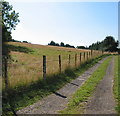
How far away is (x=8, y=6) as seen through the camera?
26.3 metres

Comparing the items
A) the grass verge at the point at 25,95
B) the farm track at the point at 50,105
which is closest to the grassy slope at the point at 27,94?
the grass verge at the point at 25,95

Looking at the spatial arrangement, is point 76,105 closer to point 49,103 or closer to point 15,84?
point 49,103

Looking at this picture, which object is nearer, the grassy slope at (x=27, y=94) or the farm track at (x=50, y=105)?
the farm track at (x=50, y=105)

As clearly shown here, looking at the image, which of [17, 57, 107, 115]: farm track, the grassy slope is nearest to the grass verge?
the grassy slope

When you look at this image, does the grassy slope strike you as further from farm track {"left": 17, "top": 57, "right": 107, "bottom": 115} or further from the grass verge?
farm track {"left": 17, "top": 57, "right": 107, "bottom": 115}

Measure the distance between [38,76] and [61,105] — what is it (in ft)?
11.1

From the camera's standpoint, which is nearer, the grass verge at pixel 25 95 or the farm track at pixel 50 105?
the farm track at pixel 50 105

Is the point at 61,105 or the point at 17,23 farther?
the point at 17,23

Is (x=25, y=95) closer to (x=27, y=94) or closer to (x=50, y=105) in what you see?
(x=27, y=94)

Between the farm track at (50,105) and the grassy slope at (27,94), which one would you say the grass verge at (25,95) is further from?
the farm track at (50,105)

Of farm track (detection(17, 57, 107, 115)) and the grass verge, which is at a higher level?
the grass verge

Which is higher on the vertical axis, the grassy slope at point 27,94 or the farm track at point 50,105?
the grassy slope at point 27,94

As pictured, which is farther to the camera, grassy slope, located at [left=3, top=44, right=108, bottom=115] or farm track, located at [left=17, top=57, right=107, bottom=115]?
grassy slope, located at [left=3, top=44, right=108, bottom=115]

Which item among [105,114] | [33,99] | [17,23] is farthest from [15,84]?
[17,23]
